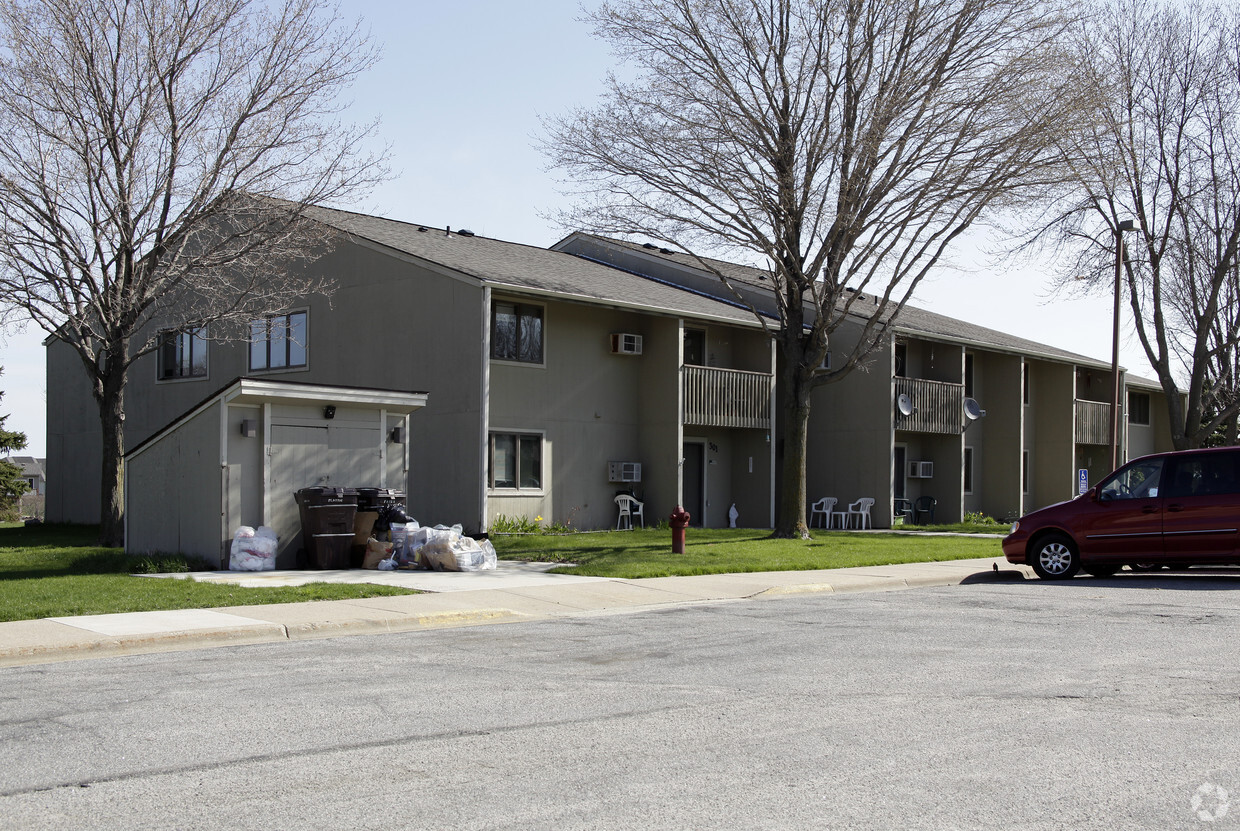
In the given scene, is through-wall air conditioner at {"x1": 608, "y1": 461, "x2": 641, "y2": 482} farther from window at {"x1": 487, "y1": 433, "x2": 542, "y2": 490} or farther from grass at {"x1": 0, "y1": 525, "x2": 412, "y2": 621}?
grass at {"x1": 0, "y1": 525, "x2": 412, "y2": 621}

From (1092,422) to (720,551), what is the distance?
23348 mm

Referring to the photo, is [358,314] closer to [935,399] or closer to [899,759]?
[935,399]

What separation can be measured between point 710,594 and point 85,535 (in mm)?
16116

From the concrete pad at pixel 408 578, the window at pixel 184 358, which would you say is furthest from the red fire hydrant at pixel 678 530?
the window at pixel 184 358

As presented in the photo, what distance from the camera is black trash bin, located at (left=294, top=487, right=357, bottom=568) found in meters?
16.8

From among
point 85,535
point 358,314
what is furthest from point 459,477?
point 85,535

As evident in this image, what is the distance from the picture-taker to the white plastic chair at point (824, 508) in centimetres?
3025

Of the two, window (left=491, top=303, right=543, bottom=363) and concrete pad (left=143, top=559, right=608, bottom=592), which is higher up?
window (left=491, top=303, right=543, bottom=363)

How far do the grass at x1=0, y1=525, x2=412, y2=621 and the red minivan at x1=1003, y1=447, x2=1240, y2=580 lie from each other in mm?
9189

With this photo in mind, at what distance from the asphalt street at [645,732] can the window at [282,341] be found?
16.3m

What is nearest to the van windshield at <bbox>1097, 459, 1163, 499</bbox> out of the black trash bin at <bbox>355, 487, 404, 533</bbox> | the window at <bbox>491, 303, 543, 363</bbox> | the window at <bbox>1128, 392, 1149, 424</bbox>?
the black trash bin at <bbox>355, 487, 404, 533</bbox>

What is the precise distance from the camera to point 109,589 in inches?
524

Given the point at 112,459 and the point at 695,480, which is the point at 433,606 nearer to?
the point at 112,459

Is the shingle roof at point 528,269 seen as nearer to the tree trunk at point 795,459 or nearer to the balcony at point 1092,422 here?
the tree trunk at point 795,459
